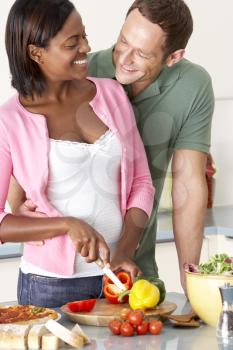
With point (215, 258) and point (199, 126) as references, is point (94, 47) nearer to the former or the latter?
point (199, 126)

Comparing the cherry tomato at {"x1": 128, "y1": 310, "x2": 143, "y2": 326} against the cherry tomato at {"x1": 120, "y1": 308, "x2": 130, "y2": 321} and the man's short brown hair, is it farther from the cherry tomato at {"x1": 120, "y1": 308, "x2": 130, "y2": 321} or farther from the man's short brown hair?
the man's short brown hair

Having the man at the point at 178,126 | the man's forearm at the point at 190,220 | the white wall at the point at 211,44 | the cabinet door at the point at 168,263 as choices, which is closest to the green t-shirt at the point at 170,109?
the man at the point at 178,126

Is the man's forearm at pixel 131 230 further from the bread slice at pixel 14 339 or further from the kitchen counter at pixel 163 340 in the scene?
the bread slice at pixel 14 339

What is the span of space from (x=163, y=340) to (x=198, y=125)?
30.5 inches

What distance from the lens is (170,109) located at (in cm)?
260

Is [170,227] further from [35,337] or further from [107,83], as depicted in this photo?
[35,337]

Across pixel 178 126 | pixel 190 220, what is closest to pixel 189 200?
pixel 190 220

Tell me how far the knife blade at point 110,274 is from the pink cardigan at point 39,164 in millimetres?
146

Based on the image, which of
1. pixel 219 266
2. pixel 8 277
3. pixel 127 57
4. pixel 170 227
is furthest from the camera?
pixel 170 227

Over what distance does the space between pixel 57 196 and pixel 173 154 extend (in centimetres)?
43

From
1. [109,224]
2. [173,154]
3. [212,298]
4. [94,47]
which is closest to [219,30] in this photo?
[94,47]

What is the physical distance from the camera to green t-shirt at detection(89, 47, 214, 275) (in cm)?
259

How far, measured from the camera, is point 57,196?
2354mm

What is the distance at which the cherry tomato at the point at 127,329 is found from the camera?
2008 mm
